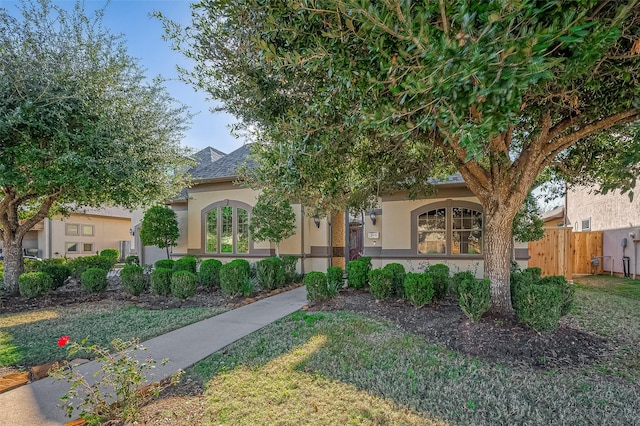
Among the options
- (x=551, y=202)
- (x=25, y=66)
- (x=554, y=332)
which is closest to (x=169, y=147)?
(x=25, y=66)

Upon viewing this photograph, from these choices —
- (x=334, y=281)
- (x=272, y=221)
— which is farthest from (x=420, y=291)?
(x=272, y=221)

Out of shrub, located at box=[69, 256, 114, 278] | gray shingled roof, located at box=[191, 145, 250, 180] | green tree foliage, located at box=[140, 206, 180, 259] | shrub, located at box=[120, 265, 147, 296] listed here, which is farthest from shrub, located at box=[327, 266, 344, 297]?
shrub, located at box=[69, 256, 114, 278]

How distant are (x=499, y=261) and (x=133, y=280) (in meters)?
8.23

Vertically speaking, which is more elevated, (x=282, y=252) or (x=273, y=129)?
(x=273, y=129)

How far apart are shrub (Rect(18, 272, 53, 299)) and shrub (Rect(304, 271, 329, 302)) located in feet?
21.9

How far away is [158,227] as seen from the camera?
12.3 m

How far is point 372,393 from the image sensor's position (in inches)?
134

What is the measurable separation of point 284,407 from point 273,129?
376 cm

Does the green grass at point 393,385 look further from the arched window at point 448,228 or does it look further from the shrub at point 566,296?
the arched window at point 448,228

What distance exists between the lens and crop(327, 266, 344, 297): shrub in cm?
753

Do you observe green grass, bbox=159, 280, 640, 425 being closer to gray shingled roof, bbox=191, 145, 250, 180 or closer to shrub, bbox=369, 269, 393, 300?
shrub, bbox=369, 269, 393, 300

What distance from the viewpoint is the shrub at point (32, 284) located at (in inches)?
322

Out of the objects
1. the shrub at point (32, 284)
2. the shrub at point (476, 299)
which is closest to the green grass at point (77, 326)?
the shrub at point (32, 284)

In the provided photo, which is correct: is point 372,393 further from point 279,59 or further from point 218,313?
point 218,313
